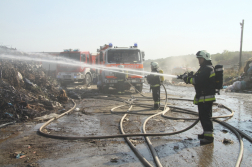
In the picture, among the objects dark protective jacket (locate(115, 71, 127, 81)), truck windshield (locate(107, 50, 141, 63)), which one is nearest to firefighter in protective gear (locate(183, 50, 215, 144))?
dark protective jacket (locate(115, 71, 127, 81))

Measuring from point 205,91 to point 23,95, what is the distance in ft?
17.7

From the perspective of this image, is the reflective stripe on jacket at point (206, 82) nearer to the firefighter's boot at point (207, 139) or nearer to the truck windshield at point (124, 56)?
the firefighter's boot at point (207, 139)

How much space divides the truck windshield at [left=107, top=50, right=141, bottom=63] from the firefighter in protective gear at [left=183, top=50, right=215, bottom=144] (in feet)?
23.9

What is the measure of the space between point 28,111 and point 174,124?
157 inches

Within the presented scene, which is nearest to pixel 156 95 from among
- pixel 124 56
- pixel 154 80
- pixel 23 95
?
pixel 154 80

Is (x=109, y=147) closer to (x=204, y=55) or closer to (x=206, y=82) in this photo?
(x=206, y=82)

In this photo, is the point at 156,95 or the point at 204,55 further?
the point at 156,95

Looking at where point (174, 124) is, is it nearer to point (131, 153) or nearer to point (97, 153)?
point (131, 153)

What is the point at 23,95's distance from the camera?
21.9 feet

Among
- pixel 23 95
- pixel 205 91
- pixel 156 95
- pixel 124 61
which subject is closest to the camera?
pixel 205 91

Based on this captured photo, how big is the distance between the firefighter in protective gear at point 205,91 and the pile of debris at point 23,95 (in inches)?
172

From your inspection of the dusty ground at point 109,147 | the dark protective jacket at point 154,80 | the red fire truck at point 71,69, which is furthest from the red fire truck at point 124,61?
the dusty ground at point 109,147

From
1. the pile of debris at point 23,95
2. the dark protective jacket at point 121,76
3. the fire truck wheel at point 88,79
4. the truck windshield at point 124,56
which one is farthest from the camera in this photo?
the fire truck wheel at point 88,79

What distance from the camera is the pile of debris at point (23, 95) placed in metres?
5.67
